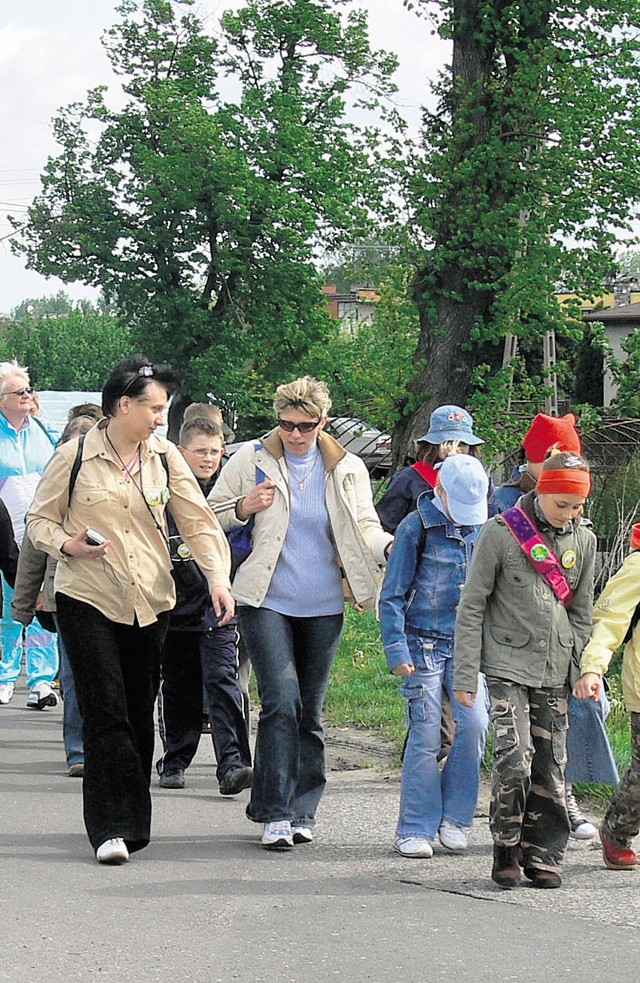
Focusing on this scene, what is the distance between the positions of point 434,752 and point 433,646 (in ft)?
1.44

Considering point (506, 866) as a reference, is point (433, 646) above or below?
above

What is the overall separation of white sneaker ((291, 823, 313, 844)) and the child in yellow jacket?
1257 millimetres

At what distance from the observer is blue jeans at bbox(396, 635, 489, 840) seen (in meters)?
6.34

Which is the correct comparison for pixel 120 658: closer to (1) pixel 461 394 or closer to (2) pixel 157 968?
(2) pixel 157 968

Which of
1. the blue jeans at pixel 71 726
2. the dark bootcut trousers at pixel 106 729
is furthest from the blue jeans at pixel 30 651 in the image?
the dark bootcut trousers at pixel 106 729

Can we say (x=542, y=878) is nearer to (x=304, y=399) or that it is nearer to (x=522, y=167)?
(x=304, y=399)

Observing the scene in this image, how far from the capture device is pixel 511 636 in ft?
19.3

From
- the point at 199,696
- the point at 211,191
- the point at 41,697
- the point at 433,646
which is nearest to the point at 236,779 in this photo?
the point at 199,696

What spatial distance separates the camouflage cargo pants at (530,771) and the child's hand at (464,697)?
8 centimetres

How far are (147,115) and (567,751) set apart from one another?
3644 cm

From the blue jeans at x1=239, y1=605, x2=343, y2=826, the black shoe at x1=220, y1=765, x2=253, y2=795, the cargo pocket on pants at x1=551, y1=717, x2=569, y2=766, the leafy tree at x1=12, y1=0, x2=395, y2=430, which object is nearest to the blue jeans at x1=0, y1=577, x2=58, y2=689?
the black shoe at x1=220, y1=765, x2=253, y2=795

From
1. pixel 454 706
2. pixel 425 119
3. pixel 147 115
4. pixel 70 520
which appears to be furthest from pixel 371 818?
pixel 147 115

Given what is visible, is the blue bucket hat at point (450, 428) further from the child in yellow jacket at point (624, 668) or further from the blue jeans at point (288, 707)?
the child in yellow jacket at point (624, 668)

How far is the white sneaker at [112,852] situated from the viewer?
19.8 ft
